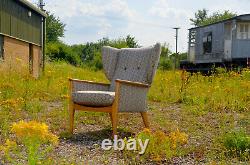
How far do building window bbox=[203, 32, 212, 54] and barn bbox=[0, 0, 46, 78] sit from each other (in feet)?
28.2

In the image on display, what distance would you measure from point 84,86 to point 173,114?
1.92 metres

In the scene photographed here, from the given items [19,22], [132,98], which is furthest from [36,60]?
[132,98]

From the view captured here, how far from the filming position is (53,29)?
4978cm

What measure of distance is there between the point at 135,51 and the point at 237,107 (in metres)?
2.49

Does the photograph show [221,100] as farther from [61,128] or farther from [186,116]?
[61,128]

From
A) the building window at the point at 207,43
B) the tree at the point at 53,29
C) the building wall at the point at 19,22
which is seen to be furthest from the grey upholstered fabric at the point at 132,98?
the tree at the point at 53,29

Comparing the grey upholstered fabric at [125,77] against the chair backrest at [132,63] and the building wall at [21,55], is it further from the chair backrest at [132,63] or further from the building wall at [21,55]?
the building wall at [21,55]

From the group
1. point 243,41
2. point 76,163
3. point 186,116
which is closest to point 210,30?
point 243,41

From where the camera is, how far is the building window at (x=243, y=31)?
18781mm

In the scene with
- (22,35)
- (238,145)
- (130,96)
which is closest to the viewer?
(238,145)

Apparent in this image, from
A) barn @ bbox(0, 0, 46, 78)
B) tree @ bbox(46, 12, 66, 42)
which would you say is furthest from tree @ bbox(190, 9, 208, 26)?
barn @ bbox(0, 0, 46, 78)

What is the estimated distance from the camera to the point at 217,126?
557cm

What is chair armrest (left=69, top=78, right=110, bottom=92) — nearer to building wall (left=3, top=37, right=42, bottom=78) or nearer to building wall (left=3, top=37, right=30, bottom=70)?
building wall (left=3, top=37, right=42, bottom=78)

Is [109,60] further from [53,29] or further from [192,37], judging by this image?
[53,29]
